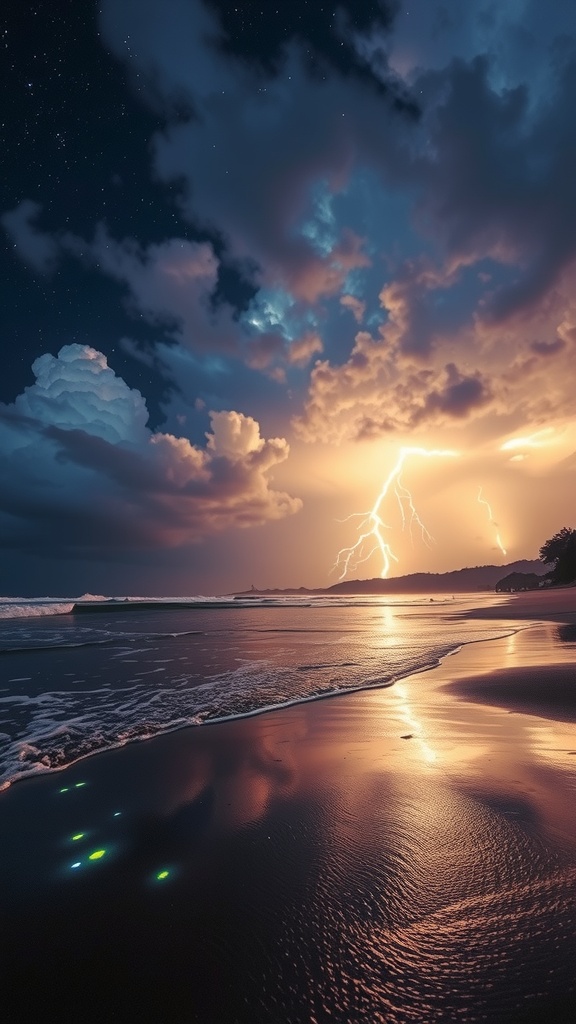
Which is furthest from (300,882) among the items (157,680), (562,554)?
(562,554)

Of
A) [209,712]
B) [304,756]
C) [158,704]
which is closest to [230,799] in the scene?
[304,756]

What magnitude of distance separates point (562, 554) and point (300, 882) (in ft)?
169

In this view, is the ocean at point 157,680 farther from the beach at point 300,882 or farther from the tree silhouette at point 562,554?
the tree silhouette at point 562,554

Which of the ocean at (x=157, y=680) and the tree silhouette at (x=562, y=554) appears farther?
the tree silhouette at (x=562, y=554)

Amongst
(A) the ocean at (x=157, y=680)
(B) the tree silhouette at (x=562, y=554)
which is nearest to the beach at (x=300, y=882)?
(A) the ocean at (x=157, y=680)

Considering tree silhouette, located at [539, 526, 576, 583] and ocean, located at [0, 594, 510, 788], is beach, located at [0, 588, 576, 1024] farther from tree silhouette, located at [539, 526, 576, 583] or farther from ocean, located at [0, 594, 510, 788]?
tree silhouette, located at [539, 526, 576, 583]

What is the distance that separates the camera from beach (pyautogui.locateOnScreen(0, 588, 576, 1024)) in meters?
1.25

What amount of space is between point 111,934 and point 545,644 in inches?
382

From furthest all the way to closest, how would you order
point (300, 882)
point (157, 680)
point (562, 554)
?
point (562, 554), point (157, 680), point (300, 882)

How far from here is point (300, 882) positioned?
1.79 meters

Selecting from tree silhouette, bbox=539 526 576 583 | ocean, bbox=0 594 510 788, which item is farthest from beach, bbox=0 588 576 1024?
tree silhouette, bbox=539 526 576 583

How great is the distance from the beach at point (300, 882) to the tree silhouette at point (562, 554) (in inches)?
1850

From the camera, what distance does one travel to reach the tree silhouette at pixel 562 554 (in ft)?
141

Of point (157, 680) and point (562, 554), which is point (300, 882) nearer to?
point (157, 680)
